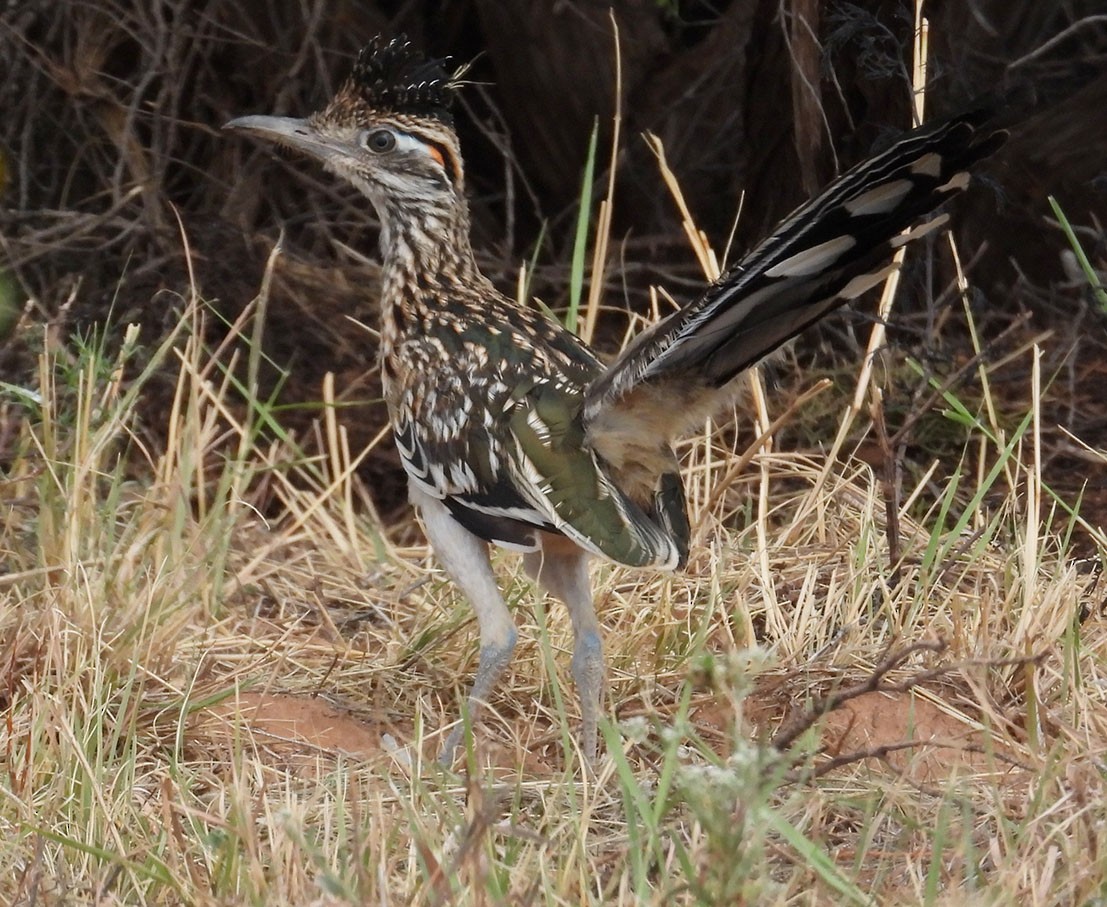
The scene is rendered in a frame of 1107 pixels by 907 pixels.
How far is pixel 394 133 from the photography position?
5031mm

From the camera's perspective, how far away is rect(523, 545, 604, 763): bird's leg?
4.45 metres

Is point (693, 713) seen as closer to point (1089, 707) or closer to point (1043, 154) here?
point (1089, 707)

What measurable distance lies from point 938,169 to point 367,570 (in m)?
3.05

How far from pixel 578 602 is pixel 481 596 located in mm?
267

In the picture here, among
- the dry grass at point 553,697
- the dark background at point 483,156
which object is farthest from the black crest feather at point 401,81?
the dark background at point 483,156

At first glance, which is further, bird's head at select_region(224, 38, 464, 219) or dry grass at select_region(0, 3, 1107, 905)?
bird's head at select_region(224, 38, 464, 219)

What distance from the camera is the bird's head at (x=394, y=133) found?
5004 millimetres

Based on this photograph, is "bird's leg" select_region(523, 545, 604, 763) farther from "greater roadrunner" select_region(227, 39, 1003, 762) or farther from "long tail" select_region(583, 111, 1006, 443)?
"long tail" select_region(583, 111, 1006, 443)

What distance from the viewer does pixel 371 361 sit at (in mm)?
7406

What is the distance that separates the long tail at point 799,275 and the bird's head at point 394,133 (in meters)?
1.15

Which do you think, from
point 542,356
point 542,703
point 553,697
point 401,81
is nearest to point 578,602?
point 553,697

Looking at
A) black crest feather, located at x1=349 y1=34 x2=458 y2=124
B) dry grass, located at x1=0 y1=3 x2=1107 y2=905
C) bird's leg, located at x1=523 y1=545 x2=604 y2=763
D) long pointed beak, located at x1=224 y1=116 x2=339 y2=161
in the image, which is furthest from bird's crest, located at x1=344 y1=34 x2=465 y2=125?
bird's leg, located at x1=523 y1=545 x2=604 y2=763

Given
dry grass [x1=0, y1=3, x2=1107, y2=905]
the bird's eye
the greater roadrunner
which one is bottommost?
dry grass [x1=0, y1=3, x2=1107, y2=905]

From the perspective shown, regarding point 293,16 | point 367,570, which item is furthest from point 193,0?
point 367,570
